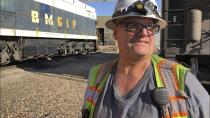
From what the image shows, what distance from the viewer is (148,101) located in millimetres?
2098

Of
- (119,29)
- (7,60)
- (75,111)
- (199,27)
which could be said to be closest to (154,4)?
(119,29)

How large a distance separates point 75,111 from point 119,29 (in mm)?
5316

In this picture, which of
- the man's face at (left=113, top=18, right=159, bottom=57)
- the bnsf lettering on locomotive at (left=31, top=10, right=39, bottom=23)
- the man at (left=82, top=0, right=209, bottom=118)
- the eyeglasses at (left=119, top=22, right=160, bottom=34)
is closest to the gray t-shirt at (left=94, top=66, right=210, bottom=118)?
the man at (left=82, top=0, right=209, bottom=118)

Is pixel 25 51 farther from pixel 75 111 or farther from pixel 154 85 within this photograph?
pixel 154 85

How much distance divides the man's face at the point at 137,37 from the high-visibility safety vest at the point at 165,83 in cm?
10

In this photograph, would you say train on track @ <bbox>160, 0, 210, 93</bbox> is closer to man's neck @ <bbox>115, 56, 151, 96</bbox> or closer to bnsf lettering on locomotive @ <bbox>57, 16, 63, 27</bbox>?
man's neck @ <bbox>115, 56, 151, 96</bbox>

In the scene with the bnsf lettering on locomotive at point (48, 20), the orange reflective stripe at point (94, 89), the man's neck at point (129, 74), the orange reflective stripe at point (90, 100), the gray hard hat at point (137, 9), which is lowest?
the orange reflective stripe at point (90, 100)

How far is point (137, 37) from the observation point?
227 centimetres

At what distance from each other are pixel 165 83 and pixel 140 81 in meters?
0.21

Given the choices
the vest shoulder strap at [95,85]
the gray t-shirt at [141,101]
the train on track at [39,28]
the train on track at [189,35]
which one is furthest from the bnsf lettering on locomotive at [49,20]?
the gray t-shirt at [141,101]

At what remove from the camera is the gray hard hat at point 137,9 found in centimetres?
218

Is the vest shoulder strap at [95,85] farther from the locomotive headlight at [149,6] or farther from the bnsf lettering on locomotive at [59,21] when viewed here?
the bnsf lettering on locomotive at [59,21]

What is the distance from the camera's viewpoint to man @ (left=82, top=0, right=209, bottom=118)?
2006 mm

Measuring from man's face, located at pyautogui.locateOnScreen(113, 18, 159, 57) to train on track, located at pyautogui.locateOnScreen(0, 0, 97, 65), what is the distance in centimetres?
1362
